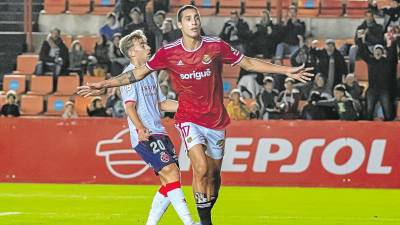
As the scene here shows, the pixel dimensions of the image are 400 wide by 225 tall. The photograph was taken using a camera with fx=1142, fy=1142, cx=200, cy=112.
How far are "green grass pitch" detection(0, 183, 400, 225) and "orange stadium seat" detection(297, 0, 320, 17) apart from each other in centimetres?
746

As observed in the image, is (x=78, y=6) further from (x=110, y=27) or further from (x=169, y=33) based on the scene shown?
(x=169, y=33)

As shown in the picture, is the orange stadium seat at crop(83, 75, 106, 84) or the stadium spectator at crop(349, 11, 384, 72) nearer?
the stadium spectator at crop(349, 11, 384, 72)

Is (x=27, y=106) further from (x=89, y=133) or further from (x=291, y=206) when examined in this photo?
(x=291, y=206)

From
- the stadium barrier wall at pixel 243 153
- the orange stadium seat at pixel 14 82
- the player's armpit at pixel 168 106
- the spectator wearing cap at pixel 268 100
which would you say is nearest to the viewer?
the player's armpit at pixel 168 106

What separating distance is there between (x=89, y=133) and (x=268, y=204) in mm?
5134

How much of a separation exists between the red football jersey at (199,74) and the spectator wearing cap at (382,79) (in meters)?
11.4

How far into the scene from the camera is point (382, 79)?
22.3m

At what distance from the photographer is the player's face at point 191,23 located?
35.7 ft

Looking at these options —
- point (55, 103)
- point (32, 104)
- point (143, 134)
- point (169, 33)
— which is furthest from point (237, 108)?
point (143, 134)

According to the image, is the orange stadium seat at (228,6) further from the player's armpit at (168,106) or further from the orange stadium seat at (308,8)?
the player's armpit at (168,106)

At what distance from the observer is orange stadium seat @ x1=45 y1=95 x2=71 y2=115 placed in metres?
24.5

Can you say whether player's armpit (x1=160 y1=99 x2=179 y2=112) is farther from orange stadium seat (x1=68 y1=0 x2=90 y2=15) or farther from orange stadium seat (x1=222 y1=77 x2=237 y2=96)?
orange stadium seat (x1=68 y1=0 x2=90 y2=15)

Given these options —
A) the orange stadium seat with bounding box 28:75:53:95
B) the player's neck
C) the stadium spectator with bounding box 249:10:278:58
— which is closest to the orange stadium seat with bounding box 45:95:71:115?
the orange stadium seat with bounding box 28:75:53:95

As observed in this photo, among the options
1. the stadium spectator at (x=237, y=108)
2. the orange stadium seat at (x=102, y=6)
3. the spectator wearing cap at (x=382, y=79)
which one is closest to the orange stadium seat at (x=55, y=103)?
the orange stadium seat at (x=102, y=6)
